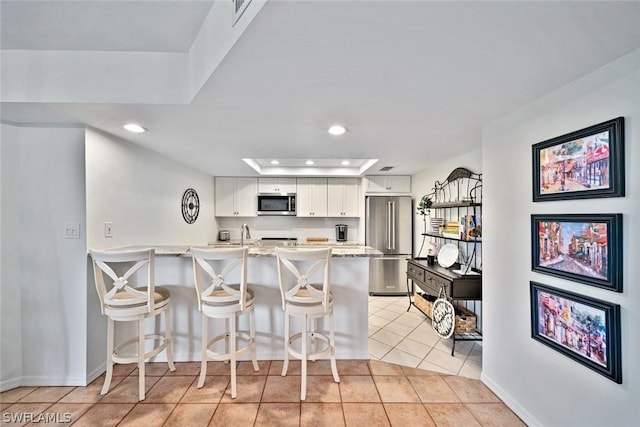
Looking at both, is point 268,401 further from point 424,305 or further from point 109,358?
point 424,305

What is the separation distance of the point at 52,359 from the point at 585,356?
148 inches

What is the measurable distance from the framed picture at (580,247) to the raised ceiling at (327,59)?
2.61 feet

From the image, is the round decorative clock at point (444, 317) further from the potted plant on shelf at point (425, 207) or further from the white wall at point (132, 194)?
the white wall at point (132, 194)

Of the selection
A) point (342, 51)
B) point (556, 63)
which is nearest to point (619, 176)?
point (556, 63)

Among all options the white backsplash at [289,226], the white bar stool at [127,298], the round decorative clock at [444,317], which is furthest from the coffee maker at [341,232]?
the white bar stool at [127,298]

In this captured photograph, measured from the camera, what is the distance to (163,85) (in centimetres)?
169

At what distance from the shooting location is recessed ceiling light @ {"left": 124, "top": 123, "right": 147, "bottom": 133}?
2.13 metres

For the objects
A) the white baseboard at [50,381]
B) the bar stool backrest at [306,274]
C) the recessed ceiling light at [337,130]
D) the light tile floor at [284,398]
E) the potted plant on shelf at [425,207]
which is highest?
the recessed ceiling light at [337,130]

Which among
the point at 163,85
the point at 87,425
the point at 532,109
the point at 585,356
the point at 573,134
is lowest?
the point at 87,425

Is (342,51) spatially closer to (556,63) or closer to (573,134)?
(556,63)

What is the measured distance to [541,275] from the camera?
168cm

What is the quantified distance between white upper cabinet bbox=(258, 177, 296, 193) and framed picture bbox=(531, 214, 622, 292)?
3.79 m

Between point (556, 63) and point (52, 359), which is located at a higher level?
point (556, 63)

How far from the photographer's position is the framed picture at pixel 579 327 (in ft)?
4.20
